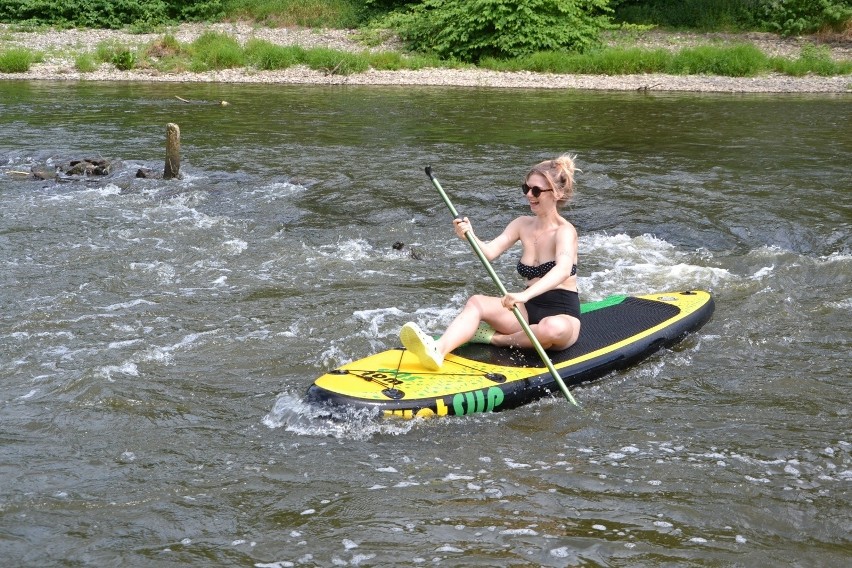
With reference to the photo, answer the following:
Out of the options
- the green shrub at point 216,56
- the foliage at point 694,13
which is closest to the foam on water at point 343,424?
the green shrub at point 216,56

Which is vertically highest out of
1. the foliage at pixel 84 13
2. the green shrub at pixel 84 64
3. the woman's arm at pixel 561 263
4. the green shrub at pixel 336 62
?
the foliage at pixel 84 13

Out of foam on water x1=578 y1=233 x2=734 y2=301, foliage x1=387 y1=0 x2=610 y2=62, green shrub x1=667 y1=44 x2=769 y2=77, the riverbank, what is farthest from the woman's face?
foliage x1=387 y1=0 x2=610 y2=62

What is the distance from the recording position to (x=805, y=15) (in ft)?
77.4

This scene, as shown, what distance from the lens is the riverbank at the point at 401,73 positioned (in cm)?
2002

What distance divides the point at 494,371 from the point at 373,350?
1.12m

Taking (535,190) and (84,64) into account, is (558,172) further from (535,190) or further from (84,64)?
(84,64)

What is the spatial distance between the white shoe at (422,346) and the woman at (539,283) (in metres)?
0.01

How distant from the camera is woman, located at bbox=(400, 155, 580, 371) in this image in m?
5.29

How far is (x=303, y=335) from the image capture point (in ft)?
20.7

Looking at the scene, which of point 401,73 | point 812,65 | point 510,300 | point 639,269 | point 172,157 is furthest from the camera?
point 401,73

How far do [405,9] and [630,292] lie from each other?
2091 centimetres

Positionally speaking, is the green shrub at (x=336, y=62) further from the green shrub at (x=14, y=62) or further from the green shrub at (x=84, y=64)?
the green shrub at (x=14, y=62)

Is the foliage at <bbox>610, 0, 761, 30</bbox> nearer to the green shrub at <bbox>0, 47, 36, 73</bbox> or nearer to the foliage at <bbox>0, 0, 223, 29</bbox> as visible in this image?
the foliage at <bbox>0, 0, 223, 29</bbox>

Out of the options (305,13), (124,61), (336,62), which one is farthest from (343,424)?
(305,13)
